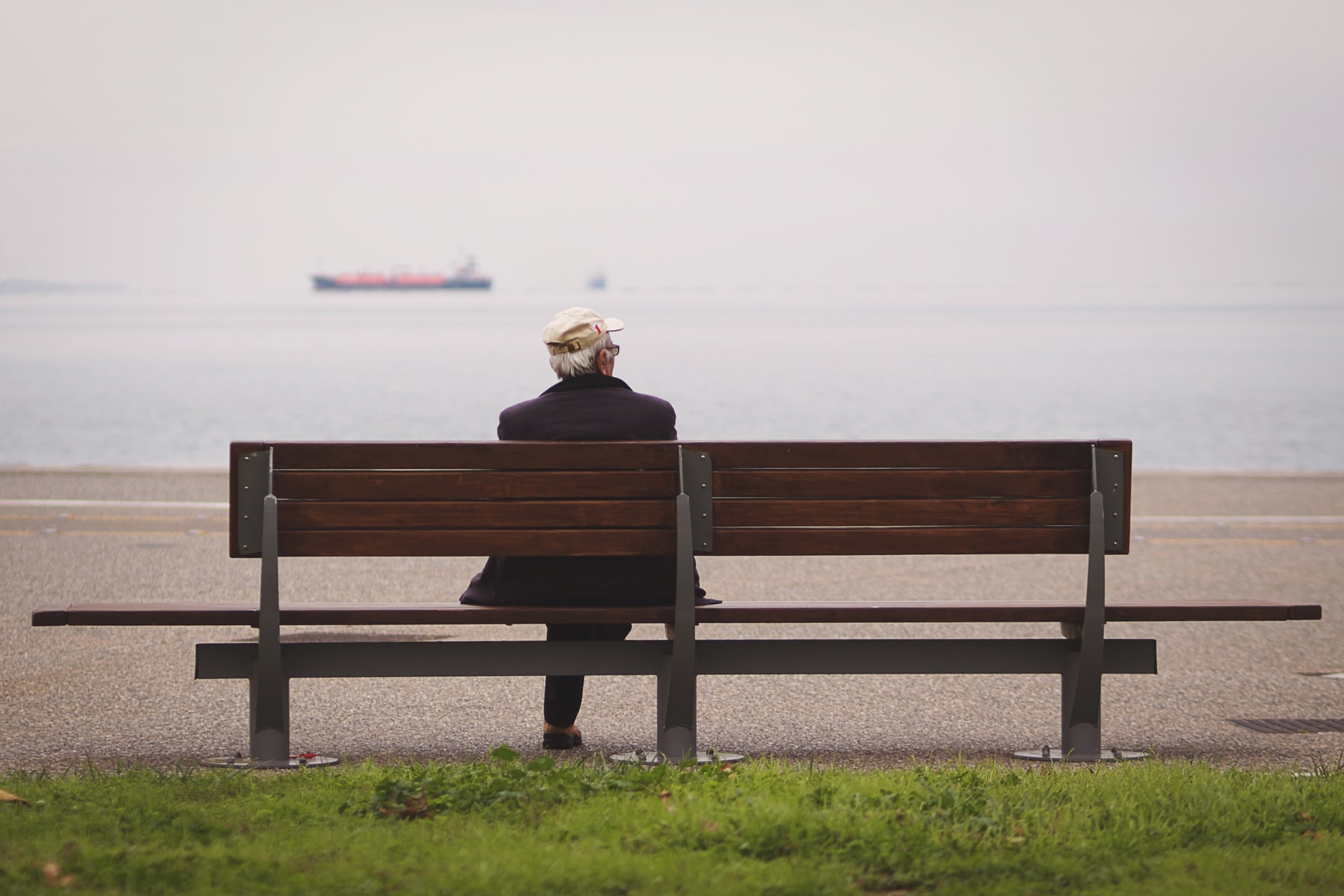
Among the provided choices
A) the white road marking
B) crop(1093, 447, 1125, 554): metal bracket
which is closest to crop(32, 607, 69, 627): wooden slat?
crop(1093, 447, 1125, 554): metal bracket

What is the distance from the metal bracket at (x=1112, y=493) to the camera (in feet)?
16.1

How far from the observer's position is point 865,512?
4844mm

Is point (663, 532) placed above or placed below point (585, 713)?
above

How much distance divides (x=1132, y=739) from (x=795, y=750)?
116 centimetres

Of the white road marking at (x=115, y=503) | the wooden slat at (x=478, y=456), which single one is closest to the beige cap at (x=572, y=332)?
the wooden slat at (x=478, y=456)

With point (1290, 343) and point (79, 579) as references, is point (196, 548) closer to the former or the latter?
point (79, 579)

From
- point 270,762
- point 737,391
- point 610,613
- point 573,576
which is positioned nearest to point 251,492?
point 270,762

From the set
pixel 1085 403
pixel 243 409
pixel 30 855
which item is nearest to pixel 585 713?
pixel 30 855

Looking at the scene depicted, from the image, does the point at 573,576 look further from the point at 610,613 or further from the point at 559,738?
the point at 559,738

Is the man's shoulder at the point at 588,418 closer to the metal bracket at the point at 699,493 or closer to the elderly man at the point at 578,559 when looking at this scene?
the elderly man at the point at 578,559

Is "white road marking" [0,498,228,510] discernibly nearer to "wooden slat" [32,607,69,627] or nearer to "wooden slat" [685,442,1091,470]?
"wooden slat" [32,607,69,627]

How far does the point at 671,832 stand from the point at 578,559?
1253mm

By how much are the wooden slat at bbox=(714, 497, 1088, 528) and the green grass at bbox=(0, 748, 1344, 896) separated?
73cm

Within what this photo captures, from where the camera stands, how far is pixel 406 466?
15.7 ft
